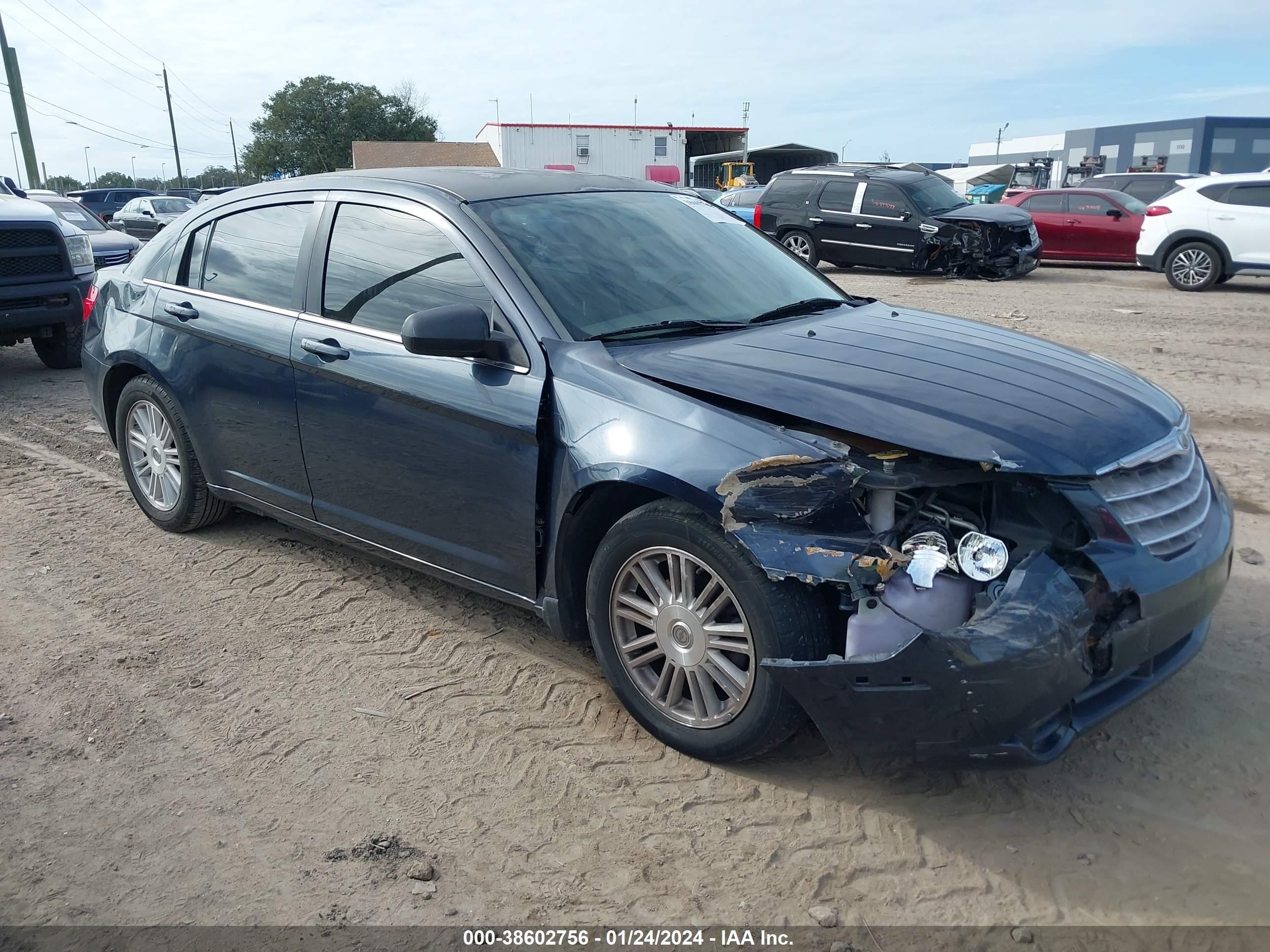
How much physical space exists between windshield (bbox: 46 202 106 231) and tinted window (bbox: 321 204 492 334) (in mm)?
12324

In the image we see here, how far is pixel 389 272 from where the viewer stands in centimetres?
386

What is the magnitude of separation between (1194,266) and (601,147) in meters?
38.3

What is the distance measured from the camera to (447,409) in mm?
3502

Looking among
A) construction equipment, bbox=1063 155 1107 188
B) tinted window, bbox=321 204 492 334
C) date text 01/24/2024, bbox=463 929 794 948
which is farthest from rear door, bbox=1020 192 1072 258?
construction equipment, bbox=1063 155 1107 188

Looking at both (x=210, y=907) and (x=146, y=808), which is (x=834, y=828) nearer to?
(x=210, y=907)

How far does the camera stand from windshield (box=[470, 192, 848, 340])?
3.55 meters

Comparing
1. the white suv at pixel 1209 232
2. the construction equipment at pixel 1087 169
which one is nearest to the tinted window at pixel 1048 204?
the white suv at pixel 1209 232

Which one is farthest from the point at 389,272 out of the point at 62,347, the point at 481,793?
the point at 62,347

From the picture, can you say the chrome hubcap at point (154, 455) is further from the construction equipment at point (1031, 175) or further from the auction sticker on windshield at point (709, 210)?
the construction equipment at point (1031, 175)

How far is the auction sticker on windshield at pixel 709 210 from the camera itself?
14.8 ft

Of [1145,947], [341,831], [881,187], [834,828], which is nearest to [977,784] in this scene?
[834,828]

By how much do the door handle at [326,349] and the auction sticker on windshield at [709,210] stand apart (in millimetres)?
1649

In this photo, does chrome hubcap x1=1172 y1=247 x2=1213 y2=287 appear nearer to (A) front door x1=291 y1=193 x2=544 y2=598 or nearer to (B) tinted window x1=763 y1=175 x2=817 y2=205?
(B) tinted window x1=763 y1=175 x2=817 y2=205

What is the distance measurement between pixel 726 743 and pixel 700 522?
685 millimetres
